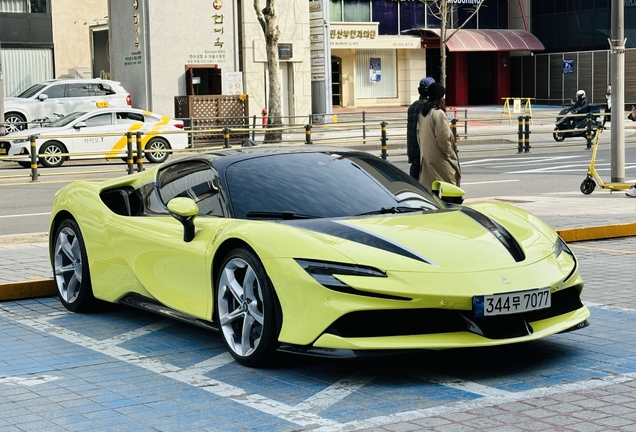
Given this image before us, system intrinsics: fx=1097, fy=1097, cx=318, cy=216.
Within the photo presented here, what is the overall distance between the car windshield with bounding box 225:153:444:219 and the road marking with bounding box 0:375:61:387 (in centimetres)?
148

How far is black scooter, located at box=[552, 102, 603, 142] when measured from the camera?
101ft

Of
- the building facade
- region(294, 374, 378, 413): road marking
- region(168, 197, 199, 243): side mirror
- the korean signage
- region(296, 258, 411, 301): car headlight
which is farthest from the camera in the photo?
the building facade

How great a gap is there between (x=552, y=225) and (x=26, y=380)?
24.1ft

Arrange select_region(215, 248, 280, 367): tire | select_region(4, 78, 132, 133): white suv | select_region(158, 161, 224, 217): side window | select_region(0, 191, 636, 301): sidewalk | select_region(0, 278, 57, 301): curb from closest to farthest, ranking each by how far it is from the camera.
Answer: select_region(215, 248, 280, 367): tire < select_region(158, 161, 224, 217): side window < select_region(0, 278, 57, 301): curb < select_region(0, 191, 636, 301): sidewalk < select_region(4, 78, 132, 133): white suv

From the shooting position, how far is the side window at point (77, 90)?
33219 mm

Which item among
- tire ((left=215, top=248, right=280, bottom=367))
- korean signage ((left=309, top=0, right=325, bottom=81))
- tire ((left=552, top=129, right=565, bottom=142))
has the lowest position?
tire ((left=552, top=129, right=565, bottom=142))

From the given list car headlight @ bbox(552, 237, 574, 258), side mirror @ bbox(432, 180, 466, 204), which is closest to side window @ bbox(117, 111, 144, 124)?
side mirror @ bbox(432, 180, 466, 204)

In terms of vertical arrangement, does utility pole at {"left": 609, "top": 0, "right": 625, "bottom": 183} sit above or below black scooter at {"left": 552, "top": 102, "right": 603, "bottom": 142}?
above

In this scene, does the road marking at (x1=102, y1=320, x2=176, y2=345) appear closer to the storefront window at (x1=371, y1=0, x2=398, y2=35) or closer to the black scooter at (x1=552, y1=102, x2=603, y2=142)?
the black scooter at (x1=552, y1=102, x2=603, y2=142)

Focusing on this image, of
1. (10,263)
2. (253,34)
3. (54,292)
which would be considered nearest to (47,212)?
(10,263)

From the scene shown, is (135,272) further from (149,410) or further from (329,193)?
(149,410)

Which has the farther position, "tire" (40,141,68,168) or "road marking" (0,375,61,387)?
"tire" (40,141,68,168)

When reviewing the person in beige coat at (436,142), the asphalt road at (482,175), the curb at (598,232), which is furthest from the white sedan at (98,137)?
the curb at (598,232)

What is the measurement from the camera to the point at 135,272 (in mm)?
7438
